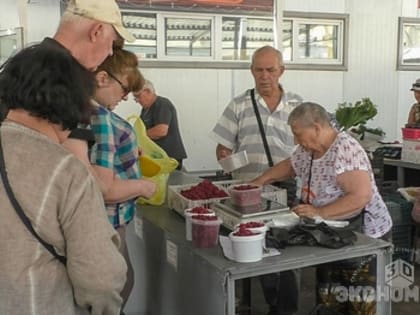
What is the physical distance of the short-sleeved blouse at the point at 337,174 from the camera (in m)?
2.07

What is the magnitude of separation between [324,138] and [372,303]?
2.14 feet

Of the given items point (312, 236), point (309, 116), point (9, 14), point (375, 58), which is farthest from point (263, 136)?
point (375, 58)

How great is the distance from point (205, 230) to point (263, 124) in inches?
49.7

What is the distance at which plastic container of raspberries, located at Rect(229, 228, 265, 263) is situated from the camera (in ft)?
5.25

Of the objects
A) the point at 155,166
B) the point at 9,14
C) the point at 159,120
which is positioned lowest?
the point at 155,166

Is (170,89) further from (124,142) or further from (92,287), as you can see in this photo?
(92,287)

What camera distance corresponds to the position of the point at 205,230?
5.74 feet

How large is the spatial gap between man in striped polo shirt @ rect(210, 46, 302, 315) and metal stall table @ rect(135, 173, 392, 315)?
73 centimetres

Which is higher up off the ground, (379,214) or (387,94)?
(387,94)

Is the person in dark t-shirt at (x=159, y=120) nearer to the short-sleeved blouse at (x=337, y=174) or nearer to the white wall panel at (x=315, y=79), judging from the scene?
the white wall panel at (x=315, y=79)

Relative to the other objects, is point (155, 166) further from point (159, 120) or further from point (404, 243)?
point (404, 243)

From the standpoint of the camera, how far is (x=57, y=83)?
1.08 metres

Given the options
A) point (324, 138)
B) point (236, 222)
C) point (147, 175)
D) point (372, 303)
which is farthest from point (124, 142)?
point (372, 303)

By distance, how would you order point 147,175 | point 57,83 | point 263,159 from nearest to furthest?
1. point 57,83
2. point 147,175
3. point 263,159
